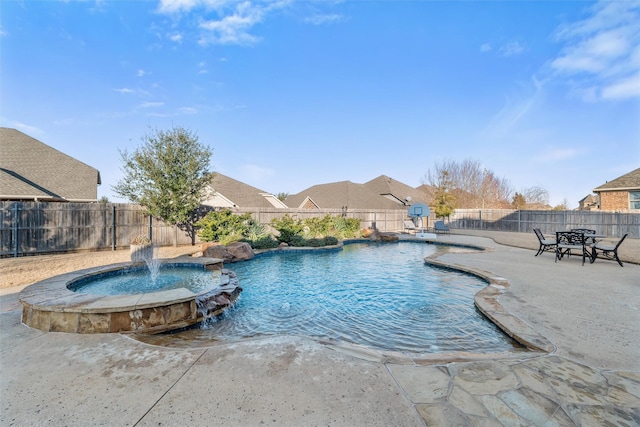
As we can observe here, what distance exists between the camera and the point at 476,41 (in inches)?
456

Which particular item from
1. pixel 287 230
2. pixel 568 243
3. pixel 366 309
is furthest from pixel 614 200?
pixel 366 309

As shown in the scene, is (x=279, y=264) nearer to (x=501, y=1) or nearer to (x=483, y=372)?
(x=483, y=372)

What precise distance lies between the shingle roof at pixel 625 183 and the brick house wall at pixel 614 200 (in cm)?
39

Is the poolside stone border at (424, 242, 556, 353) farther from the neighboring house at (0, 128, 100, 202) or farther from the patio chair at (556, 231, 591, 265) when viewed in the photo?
the neighboring house at (0, 128, 100, 202)

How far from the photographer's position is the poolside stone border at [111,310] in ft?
10.8

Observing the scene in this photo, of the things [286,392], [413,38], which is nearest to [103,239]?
[286,392]

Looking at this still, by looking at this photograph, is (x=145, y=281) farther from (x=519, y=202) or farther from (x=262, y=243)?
(x=519, y=202)

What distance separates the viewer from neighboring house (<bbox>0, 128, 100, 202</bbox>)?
1234 cm

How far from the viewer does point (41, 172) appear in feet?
47.1

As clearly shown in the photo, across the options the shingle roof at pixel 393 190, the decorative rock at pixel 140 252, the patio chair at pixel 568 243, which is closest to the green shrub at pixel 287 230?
the decorative rock at pixel 140 252

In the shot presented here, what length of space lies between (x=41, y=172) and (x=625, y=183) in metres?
35.9

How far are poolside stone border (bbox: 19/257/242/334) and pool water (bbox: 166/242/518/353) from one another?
31 cm

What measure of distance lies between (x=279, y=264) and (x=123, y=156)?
7.87 metres

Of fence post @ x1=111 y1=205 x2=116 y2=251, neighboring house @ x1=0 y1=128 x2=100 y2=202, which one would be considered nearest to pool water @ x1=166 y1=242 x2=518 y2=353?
fence post @ x1=111 y1=205 x2=116 y2=251
